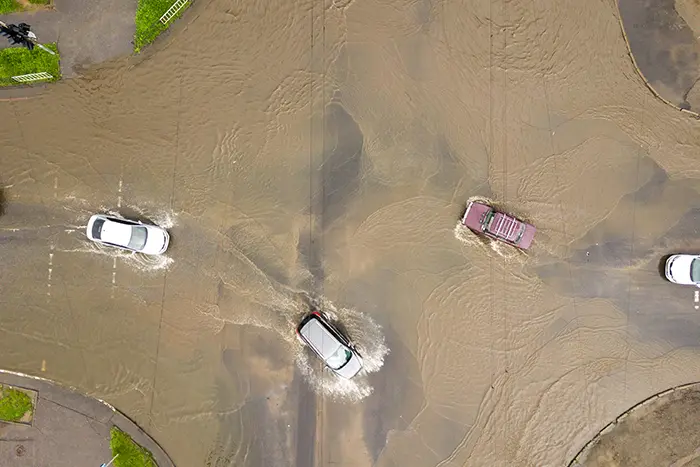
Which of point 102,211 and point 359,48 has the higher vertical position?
point 359,48

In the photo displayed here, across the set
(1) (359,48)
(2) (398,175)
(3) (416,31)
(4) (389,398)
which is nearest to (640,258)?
(2) (398,175)

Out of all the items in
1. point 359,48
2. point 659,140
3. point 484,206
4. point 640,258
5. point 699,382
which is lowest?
point 699,382

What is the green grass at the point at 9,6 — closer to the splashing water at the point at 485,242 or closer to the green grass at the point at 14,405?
the green grass at the point at 14,405

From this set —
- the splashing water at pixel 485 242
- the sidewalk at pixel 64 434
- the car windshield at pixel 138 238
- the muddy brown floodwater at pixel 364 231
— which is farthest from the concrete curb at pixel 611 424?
the car windshield at pixel 138 238

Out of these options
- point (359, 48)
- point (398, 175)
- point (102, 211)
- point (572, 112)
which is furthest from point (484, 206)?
point (102, 211)

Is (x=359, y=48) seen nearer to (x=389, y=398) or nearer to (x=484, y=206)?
(x=484, y=206)

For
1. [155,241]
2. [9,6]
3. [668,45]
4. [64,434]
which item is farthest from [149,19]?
[668,45]
